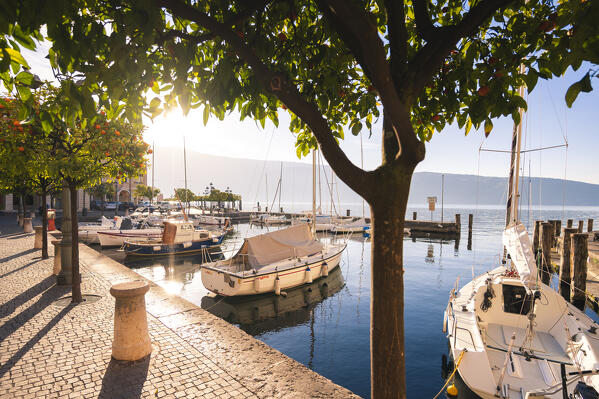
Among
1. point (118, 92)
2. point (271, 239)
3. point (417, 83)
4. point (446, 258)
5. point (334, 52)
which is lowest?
point (446, 258)

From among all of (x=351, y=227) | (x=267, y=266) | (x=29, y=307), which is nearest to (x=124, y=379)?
(x=29, y=307)

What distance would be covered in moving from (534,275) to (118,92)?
396 inches

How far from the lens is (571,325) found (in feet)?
27.1

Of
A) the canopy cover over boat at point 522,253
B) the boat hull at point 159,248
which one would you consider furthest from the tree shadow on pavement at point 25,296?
the canopy cover over boat at point 522,253

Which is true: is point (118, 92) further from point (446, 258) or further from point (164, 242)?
point (446, 258)

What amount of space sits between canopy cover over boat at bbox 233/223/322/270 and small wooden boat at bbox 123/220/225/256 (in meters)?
9.79

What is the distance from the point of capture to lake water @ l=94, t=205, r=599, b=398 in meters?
9.95

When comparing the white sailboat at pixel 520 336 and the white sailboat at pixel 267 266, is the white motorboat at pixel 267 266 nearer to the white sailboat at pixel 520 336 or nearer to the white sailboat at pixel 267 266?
the white sailboat at pixel 267 266

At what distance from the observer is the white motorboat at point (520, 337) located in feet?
21.8

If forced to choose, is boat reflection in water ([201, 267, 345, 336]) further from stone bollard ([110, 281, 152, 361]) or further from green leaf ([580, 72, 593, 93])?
green leaf ([580, 72, 593, 93])

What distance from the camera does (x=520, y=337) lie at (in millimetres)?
8711

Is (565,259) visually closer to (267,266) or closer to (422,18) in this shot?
(267,266)

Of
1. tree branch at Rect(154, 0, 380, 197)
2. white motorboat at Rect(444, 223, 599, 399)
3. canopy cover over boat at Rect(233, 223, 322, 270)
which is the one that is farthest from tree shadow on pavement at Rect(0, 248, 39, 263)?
white motorboat at Rect(444, 223, 599, 399)

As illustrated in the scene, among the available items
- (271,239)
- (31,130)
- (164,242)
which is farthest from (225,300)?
(164,242)
